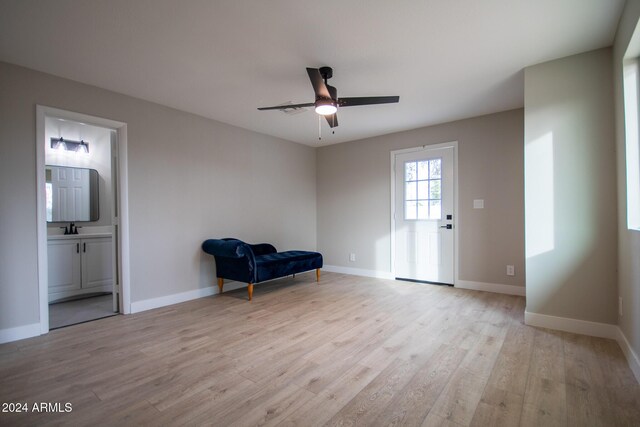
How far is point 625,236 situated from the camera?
2.22 metres

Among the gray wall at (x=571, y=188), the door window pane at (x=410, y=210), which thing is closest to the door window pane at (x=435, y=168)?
the door window pane at (x=410, y=210)

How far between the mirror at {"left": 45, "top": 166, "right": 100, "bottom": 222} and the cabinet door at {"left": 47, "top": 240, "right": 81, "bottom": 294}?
50cm

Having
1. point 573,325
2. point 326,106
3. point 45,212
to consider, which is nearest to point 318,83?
point 326,106

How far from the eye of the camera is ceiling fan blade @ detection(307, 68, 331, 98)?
2350 millimetres

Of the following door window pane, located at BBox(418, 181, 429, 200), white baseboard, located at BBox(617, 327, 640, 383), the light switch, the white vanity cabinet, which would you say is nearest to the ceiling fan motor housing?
door window pane, located at BBox(418, 181, 429, 200)

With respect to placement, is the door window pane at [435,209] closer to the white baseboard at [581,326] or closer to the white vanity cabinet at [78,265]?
the white baseboard at [581,326]

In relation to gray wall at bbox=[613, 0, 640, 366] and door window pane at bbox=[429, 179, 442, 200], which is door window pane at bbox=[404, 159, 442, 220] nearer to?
door window pane at bbox=[429, 179, 442, 200]

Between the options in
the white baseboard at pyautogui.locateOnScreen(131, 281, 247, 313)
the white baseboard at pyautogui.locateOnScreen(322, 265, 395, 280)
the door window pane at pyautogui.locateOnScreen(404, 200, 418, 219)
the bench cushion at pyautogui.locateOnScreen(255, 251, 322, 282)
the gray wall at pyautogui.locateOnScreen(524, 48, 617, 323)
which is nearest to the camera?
the gray wall at pyautogui.locateOnScreen(524, 48, 617, 323)

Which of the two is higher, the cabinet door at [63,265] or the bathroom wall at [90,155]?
the bathroom wall at [90,155]

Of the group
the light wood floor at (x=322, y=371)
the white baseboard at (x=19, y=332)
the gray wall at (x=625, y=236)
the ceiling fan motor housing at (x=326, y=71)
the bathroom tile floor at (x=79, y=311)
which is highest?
the ceiling fan motor housing at (x=326, y=71)

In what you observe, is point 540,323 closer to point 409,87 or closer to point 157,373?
point 409,87

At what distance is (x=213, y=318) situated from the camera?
127 inches

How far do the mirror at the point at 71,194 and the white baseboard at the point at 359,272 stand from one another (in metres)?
4.09

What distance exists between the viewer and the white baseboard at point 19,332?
262 centimetres
